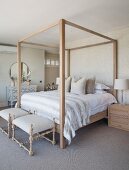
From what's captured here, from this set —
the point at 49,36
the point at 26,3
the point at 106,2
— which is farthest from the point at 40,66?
the point at 106,2

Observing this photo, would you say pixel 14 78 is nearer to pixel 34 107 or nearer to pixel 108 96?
pixel 34 107

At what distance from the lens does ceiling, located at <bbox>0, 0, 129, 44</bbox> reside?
2.69 metres

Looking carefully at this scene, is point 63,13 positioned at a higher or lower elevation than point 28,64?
higher

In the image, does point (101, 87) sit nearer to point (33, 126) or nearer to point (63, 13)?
point (63, 13)

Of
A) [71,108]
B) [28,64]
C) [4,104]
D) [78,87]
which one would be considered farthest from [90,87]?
[4,104]

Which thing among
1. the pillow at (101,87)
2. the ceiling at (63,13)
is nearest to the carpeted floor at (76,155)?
the pillow at (101,87)

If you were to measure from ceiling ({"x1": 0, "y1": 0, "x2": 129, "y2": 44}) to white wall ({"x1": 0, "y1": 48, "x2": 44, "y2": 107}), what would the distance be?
6.04ft

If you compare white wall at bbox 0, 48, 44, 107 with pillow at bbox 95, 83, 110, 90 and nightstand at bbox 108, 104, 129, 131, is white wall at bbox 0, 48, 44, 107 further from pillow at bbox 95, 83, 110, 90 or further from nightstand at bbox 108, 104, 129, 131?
nightstand at bbox 108, 104, 129, 131

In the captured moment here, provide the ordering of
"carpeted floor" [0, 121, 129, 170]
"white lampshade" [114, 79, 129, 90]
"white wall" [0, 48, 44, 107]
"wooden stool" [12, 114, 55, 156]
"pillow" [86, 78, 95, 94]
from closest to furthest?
"carpeted floor" [0, 121, 129, 170] → "wooden stool" [12, 114, 55, 156] → "white lampshade" [114, 79, 129, 90] → "pillow" [86, 78, 95, 94] → "white wall" [0, 48, 44, 107]

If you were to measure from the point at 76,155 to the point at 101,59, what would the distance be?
9.82ft

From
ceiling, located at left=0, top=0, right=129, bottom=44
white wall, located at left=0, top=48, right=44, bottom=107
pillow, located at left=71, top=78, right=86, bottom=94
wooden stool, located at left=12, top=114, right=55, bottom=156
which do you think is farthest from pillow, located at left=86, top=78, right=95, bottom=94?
white wall, located at left=0, top=48, right=44, bottom=107

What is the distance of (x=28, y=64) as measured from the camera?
20.5ft

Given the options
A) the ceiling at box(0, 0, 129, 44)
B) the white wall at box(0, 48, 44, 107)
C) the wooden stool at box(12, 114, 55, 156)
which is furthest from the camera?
the white wall at box(0, 48, 44, 107)

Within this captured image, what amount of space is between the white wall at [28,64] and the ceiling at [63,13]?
6.04 feet
